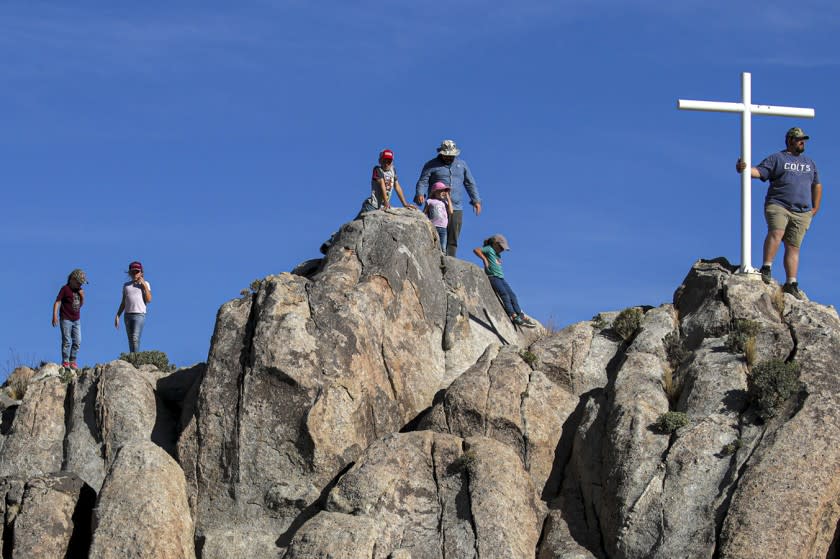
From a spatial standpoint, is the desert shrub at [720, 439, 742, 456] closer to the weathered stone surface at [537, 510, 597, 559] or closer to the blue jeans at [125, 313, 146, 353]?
the weathered stone surface at [537, 510, 597, 559]

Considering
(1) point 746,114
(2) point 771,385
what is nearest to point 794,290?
(1) point 746,114

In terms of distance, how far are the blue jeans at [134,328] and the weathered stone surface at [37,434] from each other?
289 centimetres

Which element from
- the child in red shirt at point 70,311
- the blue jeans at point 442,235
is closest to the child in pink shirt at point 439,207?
the blue jeans at point 442,235

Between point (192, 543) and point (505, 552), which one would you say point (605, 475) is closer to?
point (505, 552)

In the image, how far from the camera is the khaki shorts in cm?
3447

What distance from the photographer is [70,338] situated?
37344 millimetres

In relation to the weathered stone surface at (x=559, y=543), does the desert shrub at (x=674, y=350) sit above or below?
above

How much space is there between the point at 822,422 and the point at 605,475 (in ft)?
15.1

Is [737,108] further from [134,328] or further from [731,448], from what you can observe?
[134,328]

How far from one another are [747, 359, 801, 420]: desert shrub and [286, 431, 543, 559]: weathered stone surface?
515 cm

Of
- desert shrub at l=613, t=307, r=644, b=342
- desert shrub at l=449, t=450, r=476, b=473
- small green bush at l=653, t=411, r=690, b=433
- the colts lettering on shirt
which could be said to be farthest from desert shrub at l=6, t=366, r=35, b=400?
the colts lettering on shirt

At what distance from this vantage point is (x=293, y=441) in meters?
31.7

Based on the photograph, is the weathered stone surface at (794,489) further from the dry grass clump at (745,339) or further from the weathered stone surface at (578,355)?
the weathered stone surface at (578,355)

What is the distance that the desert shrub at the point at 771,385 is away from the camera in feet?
97.8
